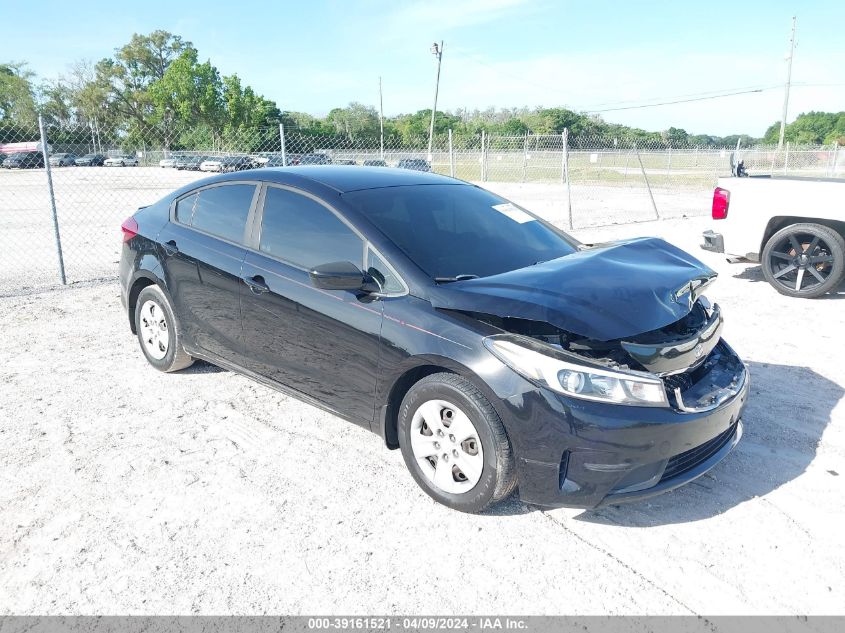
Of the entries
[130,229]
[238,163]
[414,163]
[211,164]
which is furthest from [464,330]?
[211,164]

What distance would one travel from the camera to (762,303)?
275 inches

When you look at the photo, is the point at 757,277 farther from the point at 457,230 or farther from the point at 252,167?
the point at 252,167

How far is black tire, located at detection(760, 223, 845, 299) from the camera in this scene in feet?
22.3

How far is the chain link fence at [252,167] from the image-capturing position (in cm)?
1016

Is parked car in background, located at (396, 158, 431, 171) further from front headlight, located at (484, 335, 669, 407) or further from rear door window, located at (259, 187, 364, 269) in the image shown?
front headlight, located at (484, 335, 669, 407)

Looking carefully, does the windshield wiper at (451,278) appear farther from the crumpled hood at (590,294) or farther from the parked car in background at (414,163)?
the parked car in background at (414,163)

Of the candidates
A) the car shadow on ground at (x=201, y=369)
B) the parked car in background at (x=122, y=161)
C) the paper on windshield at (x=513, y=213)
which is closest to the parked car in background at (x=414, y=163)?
the car shadow on ground at (x=201, y=369)

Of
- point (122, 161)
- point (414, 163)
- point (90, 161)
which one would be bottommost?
point (414, 163)

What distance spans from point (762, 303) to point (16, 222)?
617 inches

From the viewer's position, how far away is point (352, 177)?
4016 millimetres

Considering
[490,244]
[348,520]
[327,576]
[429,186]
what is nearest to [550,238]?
[490,244]

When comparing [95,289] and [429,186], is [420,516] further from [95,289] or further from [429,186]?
[95,289]

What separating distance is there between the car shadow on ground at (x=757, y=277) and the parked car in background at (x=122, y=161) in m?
38.5

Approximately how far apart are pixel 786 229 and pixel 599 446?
569 centimetres
